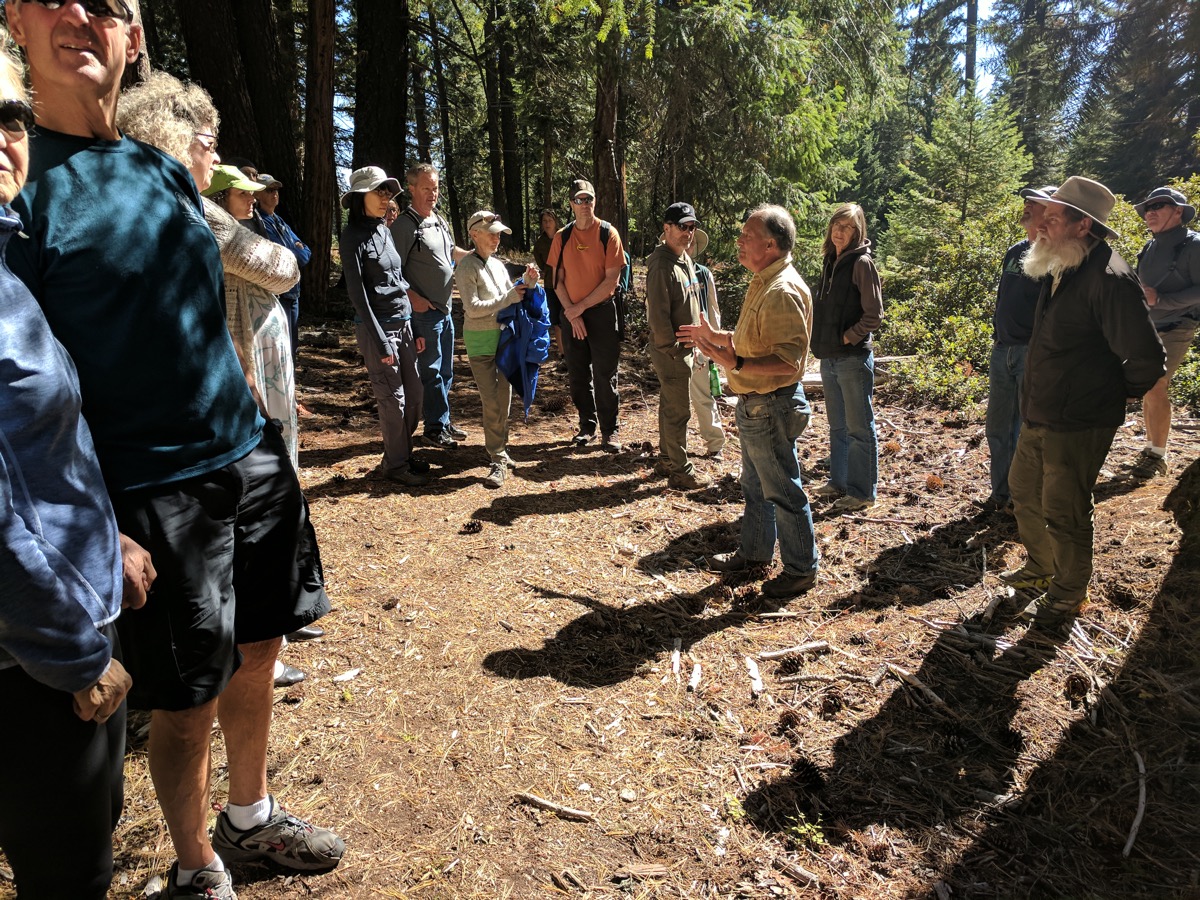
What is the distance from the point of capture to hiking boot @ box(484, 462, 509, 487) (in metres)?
6.90

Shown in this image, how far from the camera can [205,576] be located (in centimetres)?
219

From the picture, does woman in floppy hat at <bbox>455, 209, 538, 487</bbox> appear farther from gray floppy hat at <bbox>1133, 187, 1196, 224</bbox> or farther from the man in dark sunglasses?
gray floppy hat at <bbox>1133, 187, 1196, 224</bbox>

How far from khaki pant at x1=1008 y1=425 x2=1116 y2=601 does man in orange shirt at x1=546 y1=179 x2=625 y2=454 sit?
158 inches

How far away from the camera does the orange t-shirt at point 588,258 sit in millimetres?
7320


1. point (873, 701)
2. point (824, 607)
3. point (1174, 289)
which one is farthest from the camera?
point (1174, 289)

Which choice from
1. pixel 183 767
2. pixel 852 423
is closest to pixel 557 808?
pixel 183 767

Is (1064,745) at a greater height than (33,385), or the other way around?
(33,385)

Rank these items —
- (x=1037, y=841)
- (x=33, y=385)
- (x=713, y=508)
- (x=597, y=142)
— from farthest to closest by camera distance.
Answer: (x=597, y=142) < (x=713, y=508) < (x=1037, y=841) < (x=33, y=385)

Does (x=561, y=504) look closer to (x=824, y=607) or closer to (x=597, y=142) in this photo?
(x=824, y=607)

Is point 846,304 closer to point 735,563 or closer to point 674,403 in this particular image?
point 674,403

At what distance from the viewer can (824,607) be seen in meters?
4.86

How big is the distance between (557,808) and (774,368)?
8.87 feet

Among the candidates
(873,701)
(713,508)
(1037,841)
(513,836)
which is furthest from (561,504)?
(1037,841)

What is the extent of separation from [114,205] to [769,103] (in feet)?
35.9
